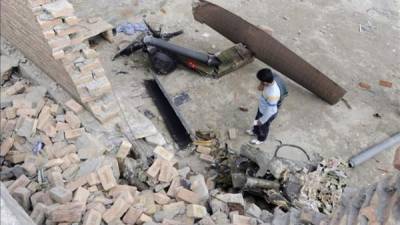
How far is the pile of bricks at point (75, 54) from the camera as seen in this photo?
5852 mm

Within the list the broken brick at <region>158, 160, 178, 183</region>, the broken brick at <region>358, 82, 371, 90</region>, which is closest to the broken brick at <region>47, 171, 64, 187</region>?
the broken brick at <region>158, 160, 178, 183</region>

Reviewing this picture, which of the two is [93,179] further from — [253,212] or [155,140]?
[253,212]

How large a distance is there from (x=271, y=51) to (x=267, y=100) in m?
1.63

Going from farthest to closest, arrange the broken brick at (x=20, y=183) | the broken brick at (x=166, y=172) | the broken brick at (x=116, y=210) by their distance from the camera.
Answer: the broken brick at (x=166, y=172) → the broken brick at (x=20, y=183) → the broken brick at (x=116, y=210)

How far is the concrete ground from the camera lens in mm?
7625

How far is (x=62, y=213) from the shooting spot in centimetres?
505

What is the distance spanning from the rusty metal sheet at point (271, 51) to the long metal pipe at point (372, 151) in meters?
1.06

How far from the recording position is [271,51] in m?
8.05

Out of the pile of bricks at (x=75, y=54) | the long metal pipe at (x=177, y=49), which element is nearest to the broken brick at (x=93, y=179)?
the pile of bricks at (x=75, y=54)

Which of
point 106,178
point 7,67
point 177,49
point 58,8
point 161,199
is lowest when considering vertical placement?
point 177,49

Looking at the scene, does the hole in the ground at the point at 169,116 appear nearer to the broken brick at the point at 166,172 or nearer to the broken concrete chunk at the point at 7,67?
the broken brick at the point at 166,172

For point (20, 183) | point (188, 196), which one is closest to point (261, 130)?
point (188, 196)

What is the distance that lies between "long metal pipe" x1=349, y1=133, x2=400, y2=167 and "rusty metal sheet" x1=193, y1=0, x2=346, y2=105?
106 cm

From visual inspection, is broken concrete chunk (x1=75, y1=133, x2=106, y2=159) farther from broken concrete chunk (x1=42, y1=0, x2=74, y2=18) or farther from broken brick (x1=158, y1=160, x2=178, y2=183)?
broken concrete chunk (x1=42, y1=0, x2=74, y2=18)
